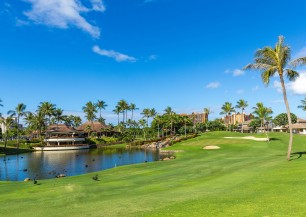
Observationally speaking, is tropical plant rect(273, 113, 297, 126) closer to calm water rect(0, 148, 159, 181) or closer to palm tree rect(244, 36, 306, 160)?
calm water rect(0, 148, 159, 181)

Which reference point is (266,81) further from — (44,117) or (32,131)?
(32,131)

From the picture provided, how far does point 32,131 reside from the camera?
15225cm

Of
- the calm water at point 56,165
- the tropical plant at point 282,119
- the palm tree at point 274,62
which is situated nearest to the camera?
the palm tree at point 274,62

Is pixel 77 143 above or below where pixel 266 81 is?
below

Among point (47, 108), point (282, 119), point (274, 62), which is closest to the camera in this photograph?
point (274, 62)

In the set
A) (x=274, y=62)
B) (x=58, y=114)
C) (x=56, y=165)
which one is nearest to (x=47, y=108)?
(x=58, y=114)

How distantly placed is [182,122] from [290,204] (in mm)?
127223

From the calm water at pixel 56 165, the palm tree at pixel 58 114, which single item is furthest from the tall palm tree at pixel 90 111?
the calm water at pixel 56 165

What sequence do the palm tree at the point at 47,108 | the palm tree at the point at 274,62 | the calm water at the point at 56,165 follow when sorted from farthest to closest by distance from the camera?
the palm tree at the point at 47,108 < the calm water at the point at 56,165 < the palm tree at the point at 274,62

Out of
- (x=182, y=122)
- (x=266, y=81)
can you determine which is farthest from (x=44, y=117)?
(x=266, y=81)

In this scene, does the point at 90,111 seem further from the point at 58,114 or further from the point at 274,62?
the point at 274,62

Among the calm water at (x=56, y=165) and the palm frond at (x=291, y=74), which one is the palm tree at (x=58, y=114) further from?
the palm frond at (x=291, y=74)

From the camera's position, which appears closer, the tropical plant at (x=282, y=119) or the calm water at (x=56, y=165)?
the calm water at (x=56, y=165)

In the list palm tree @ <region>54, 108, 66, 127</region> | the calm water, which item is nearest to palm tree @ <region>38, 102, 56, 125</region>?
palm tree @ <region>54, 108, 66, 127</region>
